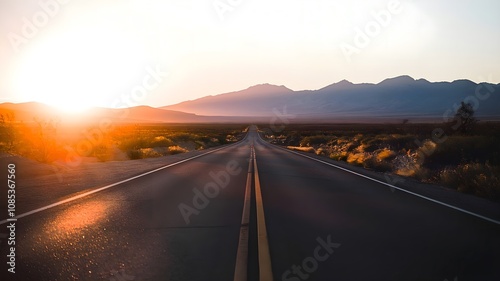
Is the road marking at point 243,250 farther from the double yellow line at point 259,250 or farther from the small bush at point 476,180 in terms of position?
the small bush at point 476,180

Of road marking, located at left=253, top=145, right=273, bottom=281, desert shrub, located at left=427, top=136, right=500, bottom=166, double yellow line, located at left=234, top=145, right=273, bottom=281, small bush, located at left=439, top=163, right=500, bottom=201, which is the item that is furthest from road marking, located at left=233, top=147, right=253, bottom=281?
desert shrub, located at left=427, top=136, right=500, bottom=166

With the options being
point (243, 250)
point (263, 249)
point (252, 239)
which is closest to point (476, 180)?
point (252, 239)

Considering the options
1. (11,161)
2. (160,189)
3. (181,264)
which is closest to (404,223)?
(181,264)

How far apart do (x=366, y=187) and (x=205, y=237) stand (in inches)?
271

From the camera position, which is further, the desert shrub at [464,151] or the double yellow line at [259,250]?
the desert shrub at [464,151]

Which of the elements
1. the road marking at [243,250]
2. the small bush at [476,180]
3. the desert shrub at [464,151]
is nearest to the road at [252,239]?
the road marking at [243,250]

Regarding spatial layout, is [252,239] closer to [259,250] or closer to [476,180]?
[259,250]

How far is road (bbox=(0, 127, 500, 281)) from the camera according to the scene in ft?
14.8

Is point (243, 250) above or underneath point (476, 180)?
above

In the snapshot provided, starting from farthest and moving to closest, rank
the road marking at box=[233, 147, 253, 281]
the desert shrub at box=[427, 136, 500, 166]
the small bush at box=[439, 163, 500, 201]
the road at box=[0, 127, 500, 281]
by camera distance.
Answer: the desert shrub at box=[427, 136, 500, 166] < the small bush at box=[439, 163, 500, 201] < the road at box=[0, 127, 500, 281] < the road marking at box=[233, 147, 253, 281]

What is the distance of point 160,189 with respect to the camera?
417 inches

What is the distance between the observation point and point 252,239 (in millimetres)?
5852

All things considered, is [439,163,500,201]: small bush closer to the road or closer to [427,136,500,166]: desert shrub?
the road

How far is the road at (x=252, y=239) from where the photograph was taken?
450 cm
